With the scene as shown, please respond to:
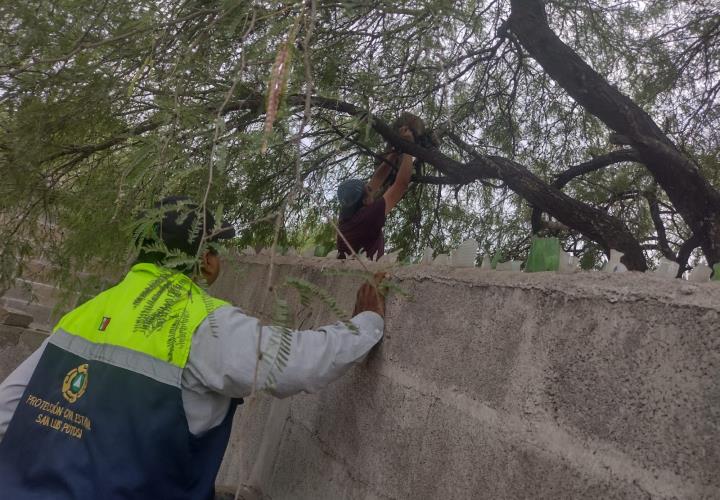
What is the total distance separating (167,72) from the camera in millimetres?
3027

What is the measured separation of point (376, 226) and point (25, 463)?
2384 millimetres

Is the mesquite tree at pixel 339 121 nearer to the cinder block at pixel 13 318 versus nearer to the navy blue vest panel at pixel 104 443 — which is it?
the navy blue vest panel at pixel 104 443

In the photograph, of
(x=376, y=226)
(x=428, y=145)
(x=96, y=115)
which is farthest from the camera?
(x=428, y=145)

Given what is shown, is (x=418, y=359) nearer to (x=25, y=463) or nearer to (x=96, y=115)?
(x=25, y=463)

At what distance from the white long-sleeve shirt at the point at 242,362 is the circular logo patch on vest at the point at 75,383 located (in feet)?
1.03

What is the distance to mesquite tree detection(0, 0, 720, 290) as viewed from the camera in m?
2.74

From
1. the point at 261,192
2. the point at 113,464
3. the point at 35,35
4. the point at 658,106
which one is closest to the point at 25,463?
the point at 113,464

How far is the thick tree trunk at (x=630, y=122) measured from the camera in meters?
4.83

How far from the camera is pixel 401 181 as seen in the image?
15.4 feet

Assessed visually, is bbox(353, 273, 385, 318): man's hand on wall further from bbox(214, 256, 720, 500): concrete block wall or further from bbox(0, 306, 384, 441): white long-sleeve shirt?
bbox(0, 306, 384, 441): white long-sleeve shirt

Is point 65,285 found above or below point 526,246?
below

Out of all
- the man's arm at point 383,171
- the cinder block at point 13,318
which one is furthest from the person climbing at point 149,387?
the cinder block at point 13,318

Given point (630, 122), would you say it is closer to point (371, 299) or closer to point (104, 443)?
point (371, 299)

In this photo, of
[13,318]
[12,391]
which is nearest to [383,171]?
[12,391]
